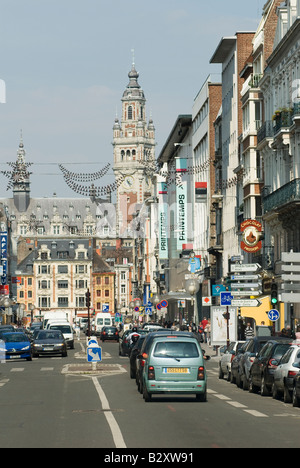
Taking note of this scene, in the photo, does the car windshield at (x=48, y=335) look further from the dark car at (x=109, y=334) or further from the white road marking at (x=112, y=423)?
the dark car at (x=109, y=334)

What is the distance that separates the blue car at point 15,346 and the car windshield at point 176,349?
28608mm

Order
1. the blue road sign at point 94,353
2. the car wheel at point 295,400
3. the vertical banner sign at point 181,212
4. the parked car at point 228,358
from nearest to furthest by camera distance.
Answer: the car wheel at point 295,400 < the parked car at point 228,358 < the blue road sign at point 94,353 < the vertical banner sign at point 181,212

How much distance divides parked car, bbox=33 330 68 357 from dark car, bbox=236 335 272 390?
24.5m

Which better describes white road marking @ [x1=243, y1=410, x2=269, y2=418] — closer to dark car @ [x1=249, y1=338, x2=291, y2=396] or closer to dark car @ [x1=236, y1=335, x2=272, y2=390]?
dark car @ [x1=249, y1=338, x2=291, y2=396]

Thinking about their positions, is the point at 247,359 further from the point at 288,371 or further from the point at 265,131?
the point at 265,131

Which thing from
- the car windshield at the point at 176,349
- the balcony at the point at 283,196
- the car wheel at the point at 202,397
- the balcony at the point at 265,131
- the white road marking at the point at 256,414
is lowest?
the white road marking at the point at 256,414

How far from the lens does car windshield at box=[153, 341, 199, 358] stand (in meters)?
25.1

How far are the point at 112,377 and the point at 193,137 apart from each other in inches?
2703

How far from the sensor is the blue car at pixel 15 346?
175 feet

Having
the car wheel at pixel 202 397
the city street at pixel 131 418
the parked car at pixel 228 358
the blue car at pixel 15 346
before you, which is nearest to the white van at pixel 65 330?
the blue car at pixel 15 346

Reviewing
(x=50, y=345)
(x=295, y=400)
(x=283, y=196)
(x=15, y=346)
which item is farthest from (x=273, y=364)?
(x=50, y=345)

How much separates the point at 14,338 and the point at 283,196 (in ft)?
46.1
